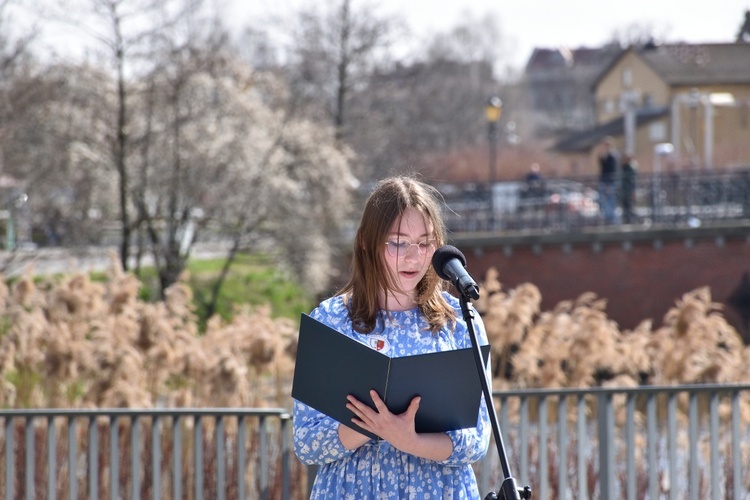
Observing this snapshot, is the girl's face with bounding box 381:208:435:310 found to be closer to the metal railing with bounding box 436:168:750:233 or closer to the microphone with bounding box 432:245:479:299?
the microphone with bounding box 432:245:479:299

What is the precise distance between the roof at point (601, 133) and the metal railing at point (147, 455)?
5968 centimetres

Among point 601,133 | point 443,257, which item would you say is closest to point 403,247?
point 443,257

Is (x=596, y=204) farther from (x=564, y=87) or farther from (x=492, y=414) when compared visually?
(x=564, y=87)

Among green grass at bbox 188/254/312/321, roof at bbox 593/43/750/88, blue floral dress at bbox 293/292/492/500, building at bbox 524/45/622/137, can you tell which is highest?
building at bbox 524/45/622/137

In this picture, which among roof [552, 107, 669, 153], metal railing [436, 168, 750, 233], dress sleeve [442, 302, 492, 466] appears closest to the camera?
dress sleeve [442, 302, 492, 466]

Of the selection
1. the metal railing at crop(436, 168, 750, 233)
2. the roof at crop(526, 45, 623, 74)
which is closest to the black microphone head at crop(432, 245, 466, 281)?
the metal railing at crop(436, 168, 750, 233)

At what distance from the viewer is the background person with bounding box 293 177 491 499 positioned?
358 cm

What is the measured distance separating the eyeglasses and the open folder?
35cm

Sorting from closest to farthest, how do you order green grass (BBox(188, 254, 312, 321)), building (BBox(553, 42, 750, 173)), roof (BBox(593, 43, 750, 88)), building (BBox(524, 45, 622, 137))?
1. green grass (BBox(188, 254, 312, 321))
2. building (BBox(553, 42, 750, 173))
3. roof (BBox(593, 43, 750, 88))
4. building (BBox(524, 45, 622, 137))

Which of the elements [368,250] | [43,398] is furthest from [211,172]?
[368,250]

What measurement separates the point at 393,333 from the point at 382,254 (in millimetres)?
267

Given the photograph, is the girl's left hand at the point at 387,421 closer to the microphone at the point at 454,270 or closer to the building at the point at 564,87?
the microphone at the point at 454,270

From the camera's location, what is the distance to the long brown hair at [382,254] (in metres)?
3.61

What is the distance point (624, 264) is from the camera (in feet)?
90.3
